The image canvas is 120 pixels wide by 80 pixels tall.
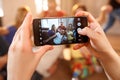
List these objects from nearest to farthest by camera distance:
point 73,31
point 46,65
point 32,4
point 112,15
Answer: point 73,31
point 46,65
point 32,4
point 112,15

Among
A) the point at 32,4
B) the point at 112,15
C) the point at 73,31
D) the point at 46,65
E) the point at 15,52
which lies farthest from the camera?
the point at 112,15

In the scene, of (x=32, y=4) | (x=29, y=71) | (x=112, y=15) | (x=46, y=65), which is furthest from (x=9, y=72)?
(x=112, y=15)

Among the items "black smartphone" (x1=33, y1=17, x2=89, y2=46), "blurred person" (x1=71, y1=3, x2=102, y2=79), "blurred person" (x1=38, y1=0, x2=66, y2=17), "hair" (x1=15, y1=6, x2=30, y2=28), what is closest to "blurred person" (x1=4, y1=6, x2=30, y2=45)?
"hair" (x1=15, y1=6, x2=30, y2=28)

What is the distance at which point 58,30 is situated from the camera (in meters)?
0.58

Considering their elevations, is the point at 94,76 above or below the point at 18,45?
below

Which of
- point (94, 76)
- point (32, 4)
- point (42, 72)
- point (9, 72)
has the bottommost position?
point (94, 76)

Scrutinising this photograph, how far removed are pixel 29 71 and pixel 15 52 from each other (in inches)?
1.9

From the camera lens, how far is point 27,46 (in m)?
0.49

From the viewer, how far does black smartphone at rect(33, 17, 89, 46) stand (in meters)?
0.58

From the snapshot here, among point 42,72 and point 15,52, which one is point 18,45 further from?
point 42,72

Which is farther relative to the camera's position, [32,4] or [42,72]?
[32,4]

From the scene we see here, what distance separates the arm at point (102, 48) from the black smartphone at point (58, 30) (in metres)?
0.02

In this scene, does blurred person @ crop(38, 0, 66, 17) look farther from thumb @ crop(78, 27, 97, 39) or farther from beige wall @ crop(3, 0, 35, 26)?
thumb @ crop(78, 27, 97, 39)

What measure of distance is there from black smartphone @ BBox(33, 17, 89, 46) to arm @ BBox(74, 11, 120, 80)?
24mm
